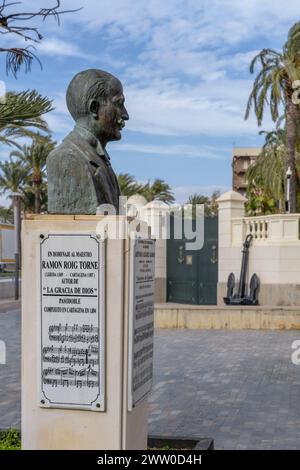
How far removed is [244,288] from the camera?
1819 centimetres

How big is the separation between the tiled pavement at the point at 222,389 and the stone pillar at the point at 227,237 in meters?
5.95

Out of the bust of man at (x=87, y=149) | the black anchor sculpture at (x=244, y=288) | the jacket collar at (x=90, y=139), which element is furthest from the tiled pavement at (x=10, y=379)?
the black anchor sculpture at (x=244, y=288)

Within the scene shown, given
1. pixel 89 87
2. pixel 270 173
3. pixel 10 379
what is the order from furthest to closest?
pixel 270 173 < pixel 10 379 < pixel 89 87

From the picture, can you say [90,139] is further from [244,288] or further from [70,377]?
[244,288]

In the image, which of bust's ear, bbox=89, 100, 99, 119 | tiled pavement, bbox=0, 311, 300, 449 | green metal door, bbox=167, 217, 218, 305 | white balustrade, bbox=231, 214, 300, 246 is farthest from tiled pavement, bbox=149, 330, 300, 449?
green metal door, bbox=167, 217, 218, 305

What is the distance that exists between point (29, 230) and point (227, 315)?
32.7 ft

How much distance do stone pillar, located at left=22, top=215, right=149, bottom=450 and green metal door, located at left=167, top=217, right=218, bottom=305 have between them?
15479 mm

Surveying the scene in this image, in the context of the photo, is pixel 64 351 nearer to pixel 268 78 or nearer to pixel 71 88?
pixel 71 88

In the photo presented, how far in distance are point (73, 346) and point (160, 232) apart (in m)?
16.3

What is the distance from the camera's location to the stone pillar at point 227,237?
751 inches

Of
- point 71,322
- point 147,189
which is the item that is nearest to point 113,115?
point 71,322

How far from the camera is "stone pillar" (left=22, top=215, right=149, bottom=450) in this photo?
4.30 m

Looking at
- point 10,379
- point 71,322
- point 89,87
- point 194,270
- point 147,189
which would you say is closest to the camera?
point 71,322

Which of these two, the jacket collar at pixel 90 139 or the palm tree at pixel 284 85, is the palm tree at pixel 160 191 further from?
the jacket collar at pixel 90 139
